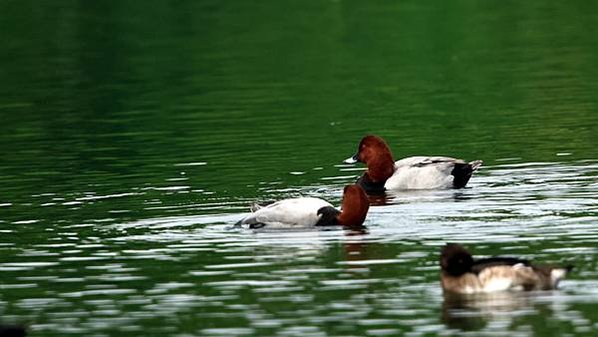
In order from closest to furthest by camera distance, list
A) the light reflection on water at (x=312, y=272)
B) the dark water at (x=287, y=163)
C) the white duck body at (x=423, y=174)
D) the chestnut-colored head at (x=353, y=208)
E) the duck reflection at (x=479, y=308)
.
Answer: the duck reflection at (x=479, y=308)
the light reflection on water at (x=312, y=272)
the dark water at (x=287, y=163)
the chestnut-colored head at (x=353, y=208)
the white duck body at (x=423, y=174)

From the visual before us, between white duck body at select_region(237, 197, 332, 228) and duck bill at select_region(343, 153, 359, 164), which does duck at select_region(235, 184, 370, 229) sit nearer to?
white duck body at select_region(237, 197, 332, 228)

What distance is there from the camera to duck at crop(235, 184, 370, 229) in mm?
21656

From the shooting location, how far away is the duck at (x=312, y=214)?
21.7 metres

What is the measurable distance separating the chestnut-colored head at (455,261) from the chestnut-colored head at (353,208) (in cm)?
467

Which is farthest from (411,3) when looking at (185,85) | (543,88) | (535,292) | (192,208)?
(535,292)

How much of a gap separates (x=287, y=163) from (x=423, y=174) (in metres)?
3.25

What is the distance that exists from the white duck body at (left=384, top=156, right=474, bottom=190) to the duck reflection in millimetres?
8719

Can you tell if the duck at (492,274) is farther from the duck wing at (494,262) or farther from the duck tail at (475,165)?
the duck tail at (475,165)

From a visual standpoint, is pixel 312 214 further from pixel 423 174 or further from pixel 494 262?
pixel 494 262

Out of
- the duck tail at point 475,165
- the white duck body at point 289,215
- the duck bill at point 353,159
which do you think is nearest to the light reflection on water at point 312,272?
the white duck body at point 289,215

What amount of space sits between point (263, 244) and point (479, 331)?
5644 millimetres

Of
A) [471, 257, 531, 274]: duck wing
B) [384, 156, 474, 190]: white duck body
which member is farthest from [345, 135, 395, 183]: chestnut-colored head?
[471, 257, 531, 274]: duck wing

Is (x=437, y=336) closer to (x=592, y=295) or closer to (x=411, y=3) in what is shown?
(x=592, y=295)

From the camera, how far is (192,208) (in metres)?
23.9
